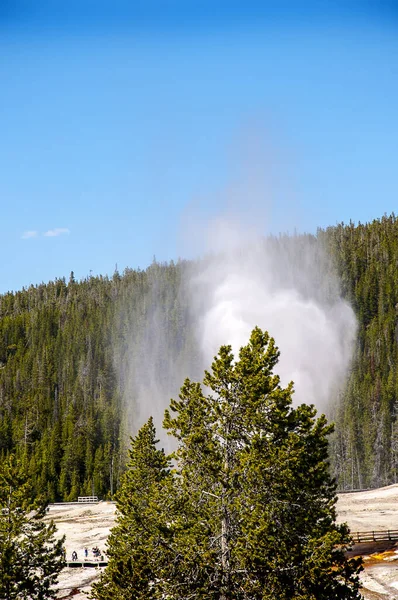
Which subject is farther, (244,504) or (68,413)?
(68,413)

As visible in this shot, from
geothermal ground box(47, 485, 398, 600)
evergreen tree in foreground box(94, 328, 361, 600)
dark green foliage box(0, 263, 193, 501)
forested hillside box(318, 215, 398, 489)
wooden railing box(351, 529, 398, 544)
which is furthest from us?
dark green foliage box(0, 263, 193, 501)

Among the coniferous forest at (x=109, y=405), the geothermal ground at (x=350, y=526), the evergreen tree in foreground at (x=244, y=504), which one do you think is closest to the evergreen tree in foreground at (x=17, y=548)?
the geothermal ground at (x=350, y=526)

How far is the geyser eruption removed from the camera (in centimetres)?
13950

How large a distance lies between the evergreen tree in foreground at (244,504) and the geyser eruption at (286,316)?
311 feet

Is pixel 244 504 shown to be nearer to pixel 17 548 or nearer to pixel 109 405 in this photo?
pixel 17 548

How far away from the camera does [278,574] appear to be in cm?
2617

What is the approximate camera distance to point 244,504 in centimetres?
2609

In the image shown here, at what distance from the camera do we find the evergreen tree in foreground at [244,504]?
25.8 meters

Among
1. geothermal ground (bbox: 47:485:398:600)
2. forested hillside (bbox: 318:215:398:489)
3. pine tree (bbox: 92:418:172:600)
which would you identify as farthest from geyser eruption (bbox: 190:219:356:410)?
pine tree (bbox: 92:418:172:600)

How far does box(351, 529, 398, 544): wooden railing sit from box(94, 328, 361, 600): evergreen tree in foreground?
3191cm

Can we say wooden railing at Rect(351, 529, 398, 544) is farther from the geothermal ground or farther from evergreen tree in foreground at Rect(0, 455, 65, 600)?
evergreen tree in foreground at Rect(0, 455, 65, 600)

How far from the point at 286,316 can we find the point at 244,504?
123 meters

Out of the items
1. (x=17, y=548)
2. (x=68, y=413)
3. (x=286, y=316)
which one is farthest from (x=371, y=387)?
(x=17, y=548)

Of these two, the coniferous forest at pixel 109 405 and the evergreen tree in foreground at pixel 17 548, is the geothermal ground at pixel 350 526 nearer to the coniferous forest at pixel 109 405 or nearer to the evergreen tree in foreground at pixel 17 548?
the evergreen tree in foreground at pixel 17 548
